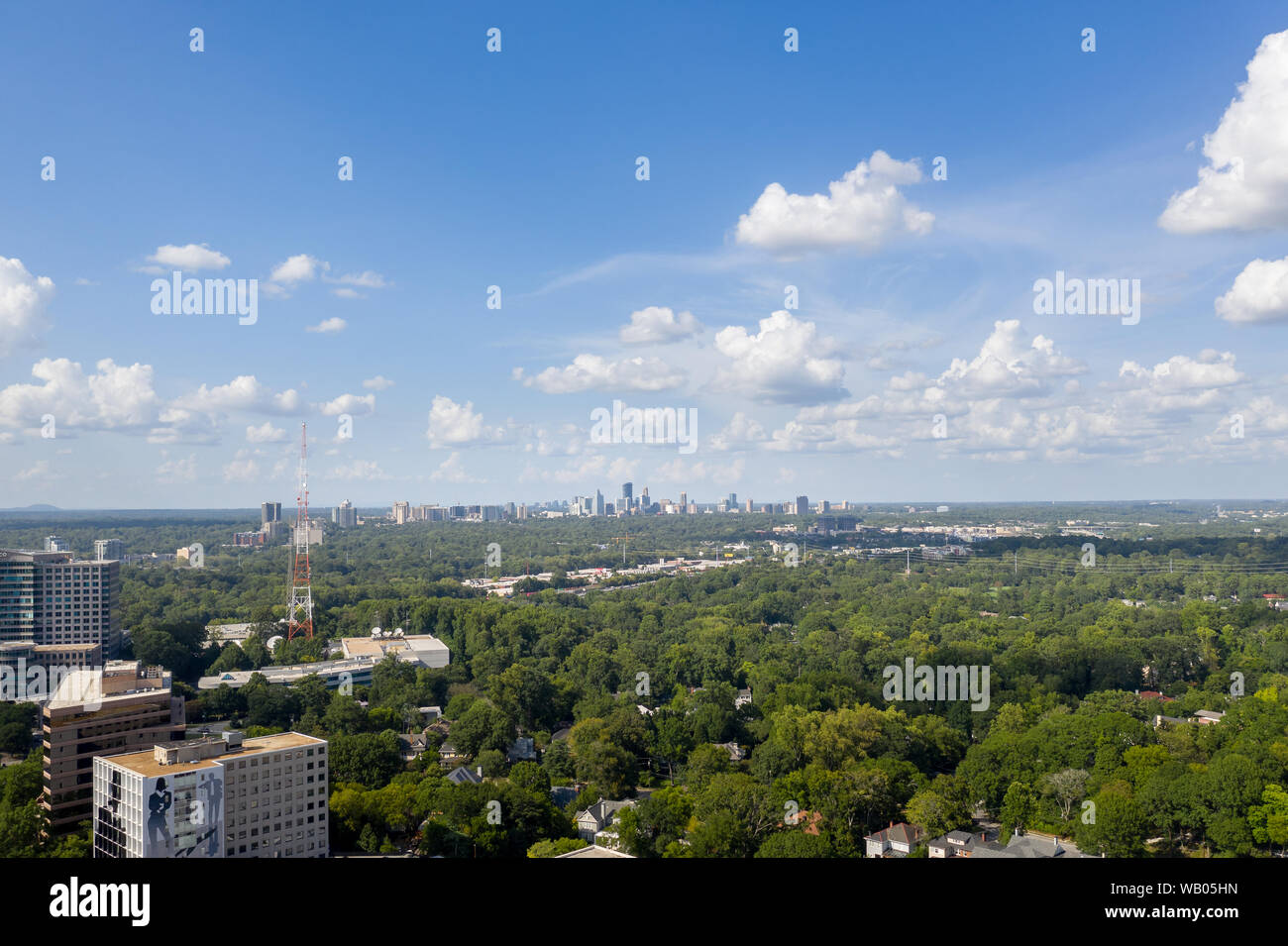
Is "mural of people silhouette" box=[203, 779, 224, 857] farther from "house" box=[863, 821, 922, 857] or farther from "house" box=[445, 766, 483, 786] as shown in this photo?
"house" box=[863, 821, 922, 857]

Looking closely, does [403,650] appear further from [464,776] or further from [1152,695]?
[1152,695]

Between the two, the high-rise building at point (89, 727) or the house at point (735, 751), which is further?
the house at point (735, 751)

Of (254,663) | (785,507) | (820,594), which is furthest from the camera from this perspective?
(785,507)

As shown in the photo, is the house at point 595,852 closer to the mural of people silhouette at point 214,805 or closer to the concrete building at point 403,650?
the mural of people silhouette at point 214,805

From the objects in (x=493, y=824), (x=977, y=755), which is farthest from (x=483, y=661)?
(x=977, y=755)

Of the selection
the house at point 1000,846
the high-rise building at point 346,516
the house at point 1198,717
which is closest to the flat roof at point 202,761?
the house at point 1000,846
